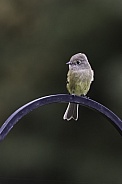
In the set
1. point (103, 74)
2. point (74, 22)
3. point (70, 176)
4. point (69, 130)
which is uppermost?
point (74, 22)

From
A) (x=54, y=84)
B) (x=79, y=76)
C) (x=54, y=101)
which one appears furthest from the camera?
(x=54, y=84)

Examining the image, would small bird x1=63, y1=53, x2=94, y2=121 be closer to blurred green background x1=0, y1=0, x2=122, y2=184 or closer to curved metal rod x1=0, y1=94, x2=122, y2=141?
curved metal rod x1=0, y1=94, x2=122, y2=141

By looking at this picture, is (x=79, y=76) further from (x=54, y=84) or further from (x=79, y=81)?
(x=54, y=84)

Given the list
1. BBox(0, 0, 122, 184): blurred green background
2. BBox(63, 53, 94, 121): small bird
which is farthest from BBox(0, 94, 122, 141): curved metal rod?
BBox(0, 0, 122, 184): blurred green background

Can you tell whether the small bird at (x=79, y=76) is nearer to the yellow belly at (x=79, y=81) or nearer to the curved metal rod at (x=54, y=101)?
the yellow belly at (x=79, y=81)

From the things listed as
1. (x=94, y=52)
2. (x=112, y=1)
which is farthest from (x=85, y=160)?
(x=112, y=1)

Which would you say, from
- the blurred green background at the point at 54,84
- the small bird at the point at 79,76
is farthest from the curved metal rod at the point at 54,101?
the blurred green background at the point at 54,84

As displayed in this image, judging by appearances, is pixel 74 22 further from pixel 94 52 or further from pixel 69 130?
pixel 69 130

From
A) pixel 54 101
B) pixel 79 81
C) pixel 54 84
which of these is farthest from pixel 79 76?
pixel 54 84
